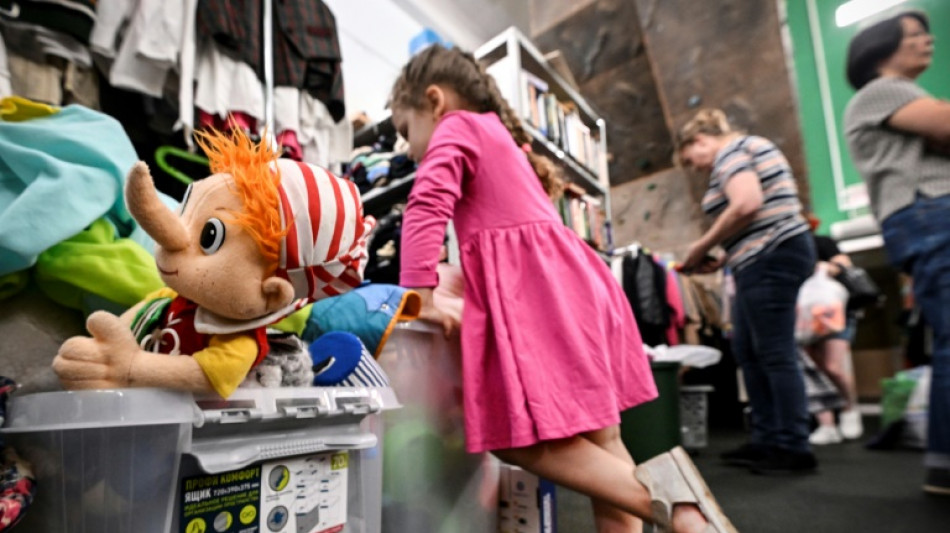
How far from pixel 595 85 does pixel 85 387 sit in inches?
211

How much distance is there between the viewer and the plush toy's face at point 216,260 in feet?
1.72

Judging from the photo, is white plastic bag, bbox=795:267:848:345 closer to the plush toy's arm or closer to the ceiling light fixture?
the ceiling light fixture

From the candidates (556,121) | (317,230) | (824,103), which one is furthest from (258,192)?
(824,103)

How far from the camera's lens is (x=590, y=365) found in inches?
33.8

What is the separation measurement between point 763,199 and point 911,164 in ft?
1.33

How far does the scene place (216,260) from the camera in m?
0.53

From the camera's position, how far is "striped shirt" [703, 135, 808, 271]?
1592 millimetres

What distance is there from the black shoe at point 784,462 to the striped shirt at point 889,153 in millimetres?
776

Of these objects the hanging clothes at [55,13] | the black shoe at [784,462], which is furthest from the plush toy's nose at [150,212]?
the black shoe at [784,462]

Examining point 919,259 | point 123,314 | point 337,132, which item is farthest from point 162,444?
point 337,132

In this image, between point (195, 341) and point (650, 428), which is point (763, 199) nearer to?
point (650, 428)

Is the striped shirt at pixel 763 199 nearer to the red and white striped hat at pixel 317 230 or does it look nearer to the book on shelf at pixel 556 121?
the book on shelf at pixel 556 121

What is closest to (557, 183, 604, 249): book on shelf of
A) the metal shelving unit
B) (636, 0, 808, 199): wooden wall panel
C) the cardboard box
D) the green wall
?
the metal shelving unit

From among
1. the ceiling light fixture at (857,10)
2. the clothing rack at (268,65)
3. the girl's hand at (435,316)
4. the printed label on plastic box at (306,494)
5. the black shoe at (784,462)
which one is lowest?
the black shoe at (784,462)
